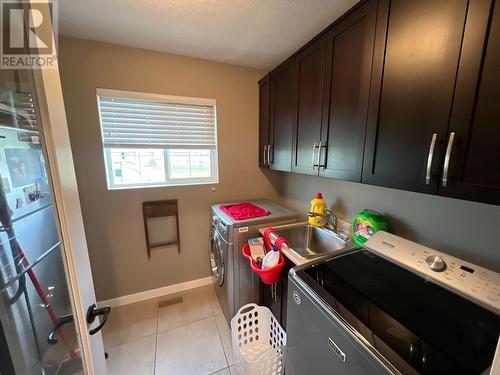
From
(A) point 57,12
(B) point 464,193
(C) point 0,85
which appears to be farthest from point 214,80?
(B) point 464,193

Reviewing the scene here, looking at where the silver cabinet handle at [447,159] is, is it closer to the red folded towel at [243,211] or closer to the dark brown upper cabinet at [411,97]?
the dark brown upper cabinet at [411,97]

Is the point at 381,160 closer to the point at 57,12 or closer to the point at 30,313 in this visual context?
the point at 30,313

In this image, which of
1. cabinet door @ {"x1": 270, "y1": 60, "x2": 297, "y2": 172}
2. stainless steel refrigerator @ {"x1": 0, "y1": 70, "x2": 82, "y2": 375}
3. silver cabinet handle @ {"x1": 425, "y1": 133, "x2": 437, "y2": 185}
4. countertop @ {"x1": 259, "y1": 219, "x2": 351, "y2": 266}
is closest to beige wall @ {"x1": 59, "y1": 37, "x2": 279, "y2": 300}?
cabinet door @ {"x1": 270, "y1": 60, "x2": 297, "y2": 172}

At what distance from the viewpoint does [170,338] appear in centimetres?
170

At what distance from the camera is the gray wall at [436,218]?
0.90 metres

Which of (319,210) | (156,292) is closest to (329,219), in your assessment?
(319,210)

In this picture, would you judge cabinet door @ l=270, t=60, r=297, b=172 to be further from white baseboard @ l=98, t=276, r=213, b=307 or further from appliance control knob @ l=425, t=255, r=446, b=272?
white baseboard @ l=98, t=276, r=213, b=307

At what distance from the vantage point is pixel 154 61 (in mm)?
1833

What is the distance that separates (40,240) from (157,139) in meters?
1.41

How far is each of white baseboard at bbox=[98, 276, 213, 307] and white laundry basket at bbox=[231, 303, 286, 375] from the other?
0.93 m

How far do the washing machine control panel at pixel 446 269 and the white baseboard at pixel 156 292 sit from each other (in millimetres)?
1977

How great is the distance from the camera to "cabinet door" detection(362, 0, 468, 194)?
73 centimetres

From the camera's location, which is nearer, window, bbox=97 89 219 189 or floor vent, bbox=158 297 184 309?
window, bbox=97 89 219 189

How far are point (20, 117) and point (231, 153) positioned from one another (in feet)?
5.46
